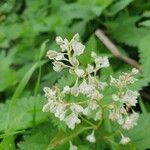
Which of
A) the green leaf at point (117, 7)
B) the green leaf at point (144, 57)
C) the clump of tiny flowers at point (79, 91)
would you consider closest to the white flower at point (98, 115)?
the clump of tiny flowers at point (79, 91)

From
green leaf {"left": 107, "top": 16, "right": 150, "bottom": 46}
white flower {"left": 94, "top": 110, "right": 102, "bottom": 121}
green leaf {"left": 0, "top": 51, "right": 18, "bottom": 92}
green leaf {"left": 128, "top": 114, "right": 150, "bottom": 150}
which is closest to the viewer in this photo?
white flower {"left": 94, "top": 110, "right": 102, "bottom": 121}

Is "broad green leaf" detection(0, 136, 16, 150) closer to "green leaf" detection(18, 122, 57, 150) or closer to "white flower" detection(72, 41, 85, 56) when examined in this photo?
"green leaf" detection(18, 122, 57, 150)

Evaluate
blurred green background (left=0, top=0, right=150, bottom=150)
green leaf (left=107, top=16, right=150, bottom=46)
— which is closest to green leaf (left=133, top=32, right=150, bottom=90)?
blurred green background (left=0, top=0, right=150, bottom=150)

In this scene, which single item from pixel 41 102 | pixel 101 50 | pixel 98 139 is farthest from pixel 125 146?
pixel 101 50

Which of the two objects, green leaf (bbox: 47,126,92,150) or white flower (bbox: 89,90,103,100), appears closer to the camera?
white flower (bbox: 89,90,103,100)

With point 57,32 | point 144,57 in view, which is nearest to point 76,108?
point 144,57

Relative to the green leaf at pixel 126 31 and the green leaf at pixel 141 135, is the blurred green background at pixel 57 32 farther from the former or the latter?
the green leaf at pixel 141 135

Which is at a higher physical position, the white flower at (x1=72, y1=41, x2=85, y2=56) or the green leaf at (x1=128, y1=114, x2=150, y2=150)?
the white flower at (x1=72, y1=41, x2=85, y2=56)
